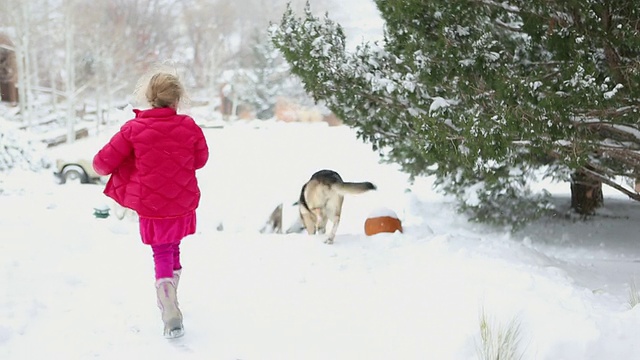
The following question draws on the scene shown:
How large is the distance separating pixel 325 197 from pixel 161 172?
2462 millimetres

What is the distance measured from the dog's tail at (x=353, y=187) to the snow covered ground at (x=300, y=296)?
387 mm

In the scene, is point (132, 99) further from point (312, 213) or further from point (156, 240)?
point (312, 213)

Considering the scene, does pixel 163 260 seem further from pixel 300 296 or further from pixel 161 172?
pixel 300 296

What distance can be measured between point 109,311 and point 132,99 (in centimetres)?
97

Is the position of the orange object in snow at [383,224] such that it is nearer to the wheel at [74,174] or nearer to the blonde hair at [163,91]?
the blonde hair at [163,91]

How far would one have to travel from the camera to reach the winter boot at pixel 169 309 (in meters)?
2.60

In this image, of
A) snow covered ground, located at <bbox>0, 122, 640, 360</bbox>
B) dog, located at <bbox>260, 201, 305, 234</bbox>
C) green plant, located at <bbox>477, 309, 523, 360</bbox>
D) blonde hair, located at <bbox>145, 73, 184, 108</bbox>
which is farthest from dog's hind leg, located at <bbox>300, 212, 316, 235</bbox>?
green plant, located at <bbox>477, 309, 523, 360</bbox>

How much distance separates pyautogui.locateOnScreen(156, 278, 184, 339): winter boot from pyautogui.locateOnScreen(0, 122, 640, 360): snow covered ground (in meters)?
0.06

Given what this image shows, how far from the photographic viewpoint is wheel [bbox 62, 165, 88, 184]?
1127cm

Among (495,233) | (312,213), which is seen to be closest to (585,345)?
(312,213)

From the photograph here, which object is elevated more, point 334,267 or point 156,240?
point 156,240

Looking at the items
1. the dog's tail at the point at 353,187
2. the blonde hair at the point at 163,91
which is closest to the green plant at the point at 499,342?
the blonde hair at the point at 163,91

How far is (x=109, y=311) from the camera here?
289cm

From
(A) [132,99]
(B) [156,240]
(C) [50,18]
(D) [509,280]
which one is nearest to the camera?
(B) [156,240]
